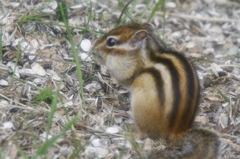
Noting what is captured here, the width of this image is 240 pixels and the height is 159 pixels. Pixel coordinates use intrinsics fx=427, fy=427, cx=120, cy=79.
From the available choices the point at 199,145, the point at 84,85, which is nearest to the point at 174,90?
the point at 199,145

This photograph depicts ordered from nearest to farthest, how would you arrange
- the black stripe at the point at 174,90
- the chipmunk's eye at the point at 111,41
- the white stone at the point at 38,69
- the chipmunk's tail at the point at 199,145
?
the chipmunk's tail at the point at 199,145 → the black stripe at the point at 174,90 → the chipmunk's eye at the point at 111,41 → the white stone at the point at 38,69

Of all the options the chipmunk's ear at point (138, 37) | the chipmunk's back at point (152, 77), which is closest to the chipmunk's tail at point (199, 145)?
the chipmunk's back at point (152, 77)

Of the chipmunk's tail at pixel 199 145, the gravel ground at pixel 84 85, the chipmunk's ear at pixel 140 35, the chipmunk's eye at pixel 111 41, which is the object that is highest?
the chipmunk's ear at pixel 140 35

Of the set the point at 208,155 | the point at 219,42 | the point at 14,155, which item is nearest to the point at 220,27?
the point at 219,42

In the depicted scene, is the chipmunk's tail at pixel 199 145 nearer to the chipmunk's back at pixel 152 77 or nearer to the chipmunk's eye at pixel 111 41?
the chipmunk's back at pixel 152 77

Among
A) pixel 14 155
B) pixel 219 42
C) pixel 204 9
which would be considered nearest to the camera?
pixel 14 155

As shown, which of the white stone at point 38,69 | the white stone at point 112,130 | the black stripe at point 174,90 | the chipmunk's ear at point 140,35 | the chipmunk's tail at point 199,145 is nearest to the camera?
the chipmunk's tail at point 199,145

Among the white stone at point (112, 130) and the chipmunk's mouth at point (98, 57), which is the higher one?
the chipmunk's mouth at point (98, 57)

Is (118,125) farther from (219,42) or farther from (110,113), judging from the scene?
(219,42)

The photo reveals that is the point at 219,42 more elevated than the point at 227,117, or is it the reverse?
the point at 219,42
